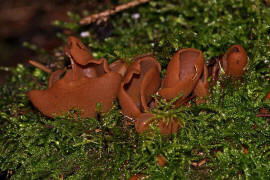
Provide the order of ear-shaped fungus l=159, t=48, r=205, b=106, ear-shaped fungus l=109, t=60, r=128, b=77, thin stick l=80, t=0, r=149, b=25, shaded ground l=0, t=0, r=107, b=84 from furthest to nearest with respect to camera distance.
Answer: shaded ground l=0, t=0, r=107, b=84 → thin stick l=80, t=0, r=149, b=25 → ear-shaped fungus l=109, t=60, r=128, b=77 → ear-shaped fungus l=159, t=48, r=205, b=106

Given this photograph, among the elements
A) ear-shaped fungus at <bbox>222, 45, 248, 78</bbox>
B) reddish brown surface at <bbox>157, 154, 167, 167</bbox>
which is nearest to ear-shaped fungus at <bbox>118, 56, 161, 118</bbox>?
reddish brown surface at <bbox>157, 154, 167, 167</bbox>

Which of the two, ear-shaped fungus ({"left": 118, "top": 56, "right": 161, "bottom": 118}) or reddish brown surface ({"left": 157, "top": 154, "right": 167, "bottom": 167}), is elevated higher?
ear-shaped fungus ({"left": 118, "top": 56, "right": 161, "bottom": 118})

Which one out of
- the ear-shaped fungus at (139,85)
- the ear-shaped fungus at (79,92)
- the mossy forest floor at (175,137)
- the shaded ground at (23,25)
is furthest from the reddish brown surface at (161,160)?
the shaded ground at (23,25)

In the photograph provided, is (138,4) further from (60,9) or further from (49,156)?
(60,9)

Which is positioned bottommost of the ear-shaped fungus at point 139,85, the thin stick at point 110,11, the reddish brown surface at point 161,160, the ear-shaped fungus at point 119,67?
the reddish brown surface at point 161,160

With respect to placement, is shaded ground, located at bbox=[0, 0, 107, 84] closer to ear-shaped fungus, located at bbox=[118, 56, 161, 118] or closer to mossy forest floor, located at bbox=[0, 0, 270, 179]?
mossy forest floor, located at bbox=[0, 0, 270, 179]

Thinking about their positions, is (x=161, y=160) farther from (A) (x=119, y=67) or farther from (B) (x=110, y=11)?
(B) (x=110, y=11)

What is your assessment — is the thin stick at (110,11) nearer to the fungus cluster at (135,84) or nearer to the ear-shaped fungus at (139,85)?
the fungus cluster at (135,84)
